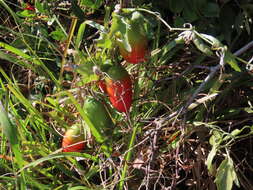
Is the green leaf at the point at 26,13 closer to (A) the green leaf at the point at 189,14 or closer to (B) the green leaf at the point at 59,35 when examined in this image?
(B) the green leaf at the point at 59,35

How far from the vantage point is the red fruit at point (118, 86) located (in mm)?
1079

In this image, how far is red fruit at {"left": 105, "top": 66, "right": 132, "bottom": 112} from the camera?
1.08m

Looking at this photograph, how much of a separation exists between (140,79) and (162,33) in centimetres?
17

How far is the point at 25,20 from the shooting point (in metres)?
1.50

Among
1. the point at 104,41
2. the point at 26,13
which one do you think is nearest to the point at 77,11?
the point at 26,13

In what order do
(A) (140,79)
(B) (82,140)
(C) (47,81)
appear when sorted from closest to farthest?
(B) (82,140) → (A) (140,79) → (C) (47,81)

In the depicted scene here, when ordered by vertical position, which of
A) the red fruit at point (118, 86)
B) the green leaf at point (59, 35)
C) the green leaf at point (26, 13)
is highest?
the green leaf at point (26, 13)

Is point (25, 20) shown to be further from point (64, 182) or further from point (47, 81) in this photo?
point (64, 182)

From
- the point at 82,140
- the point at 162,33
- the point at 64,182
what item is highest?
the point at 162,33

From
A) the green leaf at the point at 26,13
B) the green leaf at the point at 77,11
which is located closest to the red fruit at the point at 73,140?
the green leaf at the point at 77,11

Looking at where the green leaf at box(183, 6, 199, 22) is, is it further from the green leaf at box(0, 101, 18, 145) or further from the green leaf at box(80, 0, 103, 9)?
the green leaf at box(0, 101, 18, 145)

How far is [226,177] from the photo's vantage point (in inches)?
39.9

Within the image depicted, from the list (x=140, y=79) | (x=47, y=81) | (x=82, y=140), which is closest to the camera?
(x=82, y=140)

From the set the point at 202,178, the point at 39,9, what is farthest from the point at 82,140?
the point at 39,9
